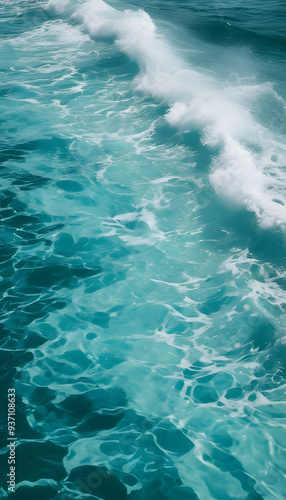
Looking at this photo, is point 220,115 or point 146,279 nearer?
point 146,279

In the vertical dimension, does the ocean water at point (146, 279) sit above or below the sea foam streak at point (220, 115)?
below

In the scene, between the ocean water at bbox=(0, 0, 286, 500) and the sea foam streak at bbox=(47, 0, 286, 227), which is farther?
the sea foam streak at bbox=(47, 0, 286, 227)

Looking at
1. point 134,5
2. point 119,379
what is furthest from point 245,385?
point 134,5

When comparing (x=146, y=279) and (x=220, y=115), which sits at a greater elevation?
(x=220, y=115)

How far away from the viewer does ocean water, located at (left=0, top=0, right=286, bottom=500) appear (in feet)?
17.6

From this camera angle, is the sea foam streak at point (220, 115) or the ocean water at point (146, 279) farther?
the sea foam streak at point (220, 115)

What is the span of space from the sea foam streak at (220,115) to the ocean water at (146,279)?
0.17ft

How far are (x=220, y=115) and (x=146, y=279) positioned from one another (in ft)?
20.7

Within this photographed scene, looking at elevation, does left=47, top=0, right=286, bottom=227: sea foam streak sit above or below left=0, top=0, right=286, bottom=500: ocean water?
above

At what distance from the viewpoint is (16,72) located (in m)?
16.0

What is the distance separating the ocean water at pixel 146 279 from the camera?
537 cm

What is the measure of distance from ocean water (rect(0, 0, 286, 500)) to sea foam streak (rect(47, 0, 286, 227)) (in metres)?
0.05

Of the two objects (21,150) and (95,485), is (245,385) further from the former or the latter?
(21,150)

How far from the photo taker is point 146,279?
7.92 m
